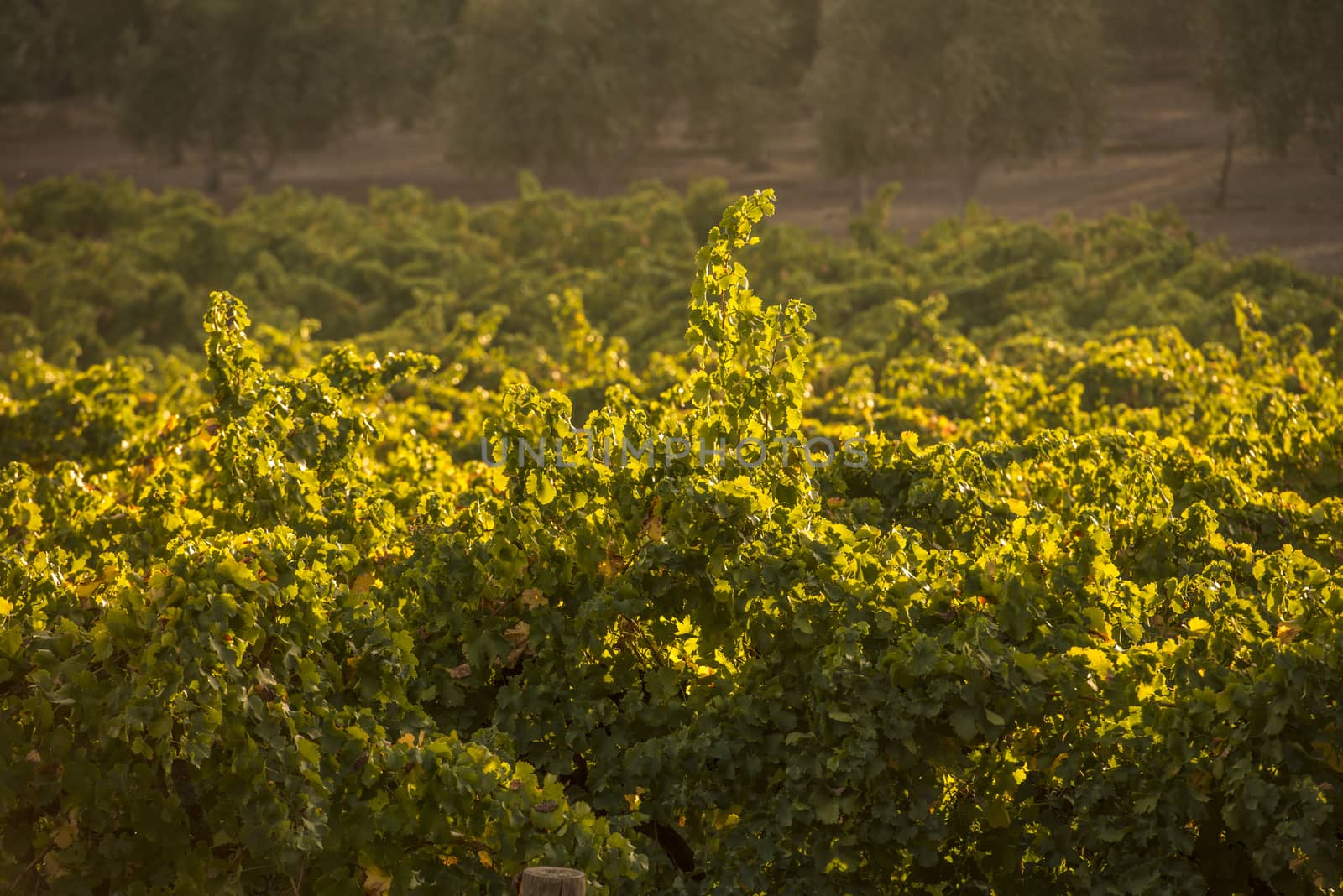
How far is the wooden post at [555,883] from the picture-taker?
12.9 ft

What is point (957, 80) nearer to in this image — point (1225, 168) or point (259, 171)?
point (1225, 168)

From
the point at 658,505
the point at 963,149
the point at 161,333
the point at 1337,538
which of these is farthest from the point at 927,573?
the point at 963,149

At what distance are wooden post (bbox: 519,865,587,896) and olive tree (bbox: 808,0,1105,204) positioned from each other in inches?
1343

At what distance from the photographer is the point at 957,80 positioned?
36.5m

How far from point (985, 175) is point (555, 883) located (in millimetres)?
41681

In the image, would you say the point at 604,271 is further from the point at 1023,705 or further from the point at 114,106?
the point at 114,106

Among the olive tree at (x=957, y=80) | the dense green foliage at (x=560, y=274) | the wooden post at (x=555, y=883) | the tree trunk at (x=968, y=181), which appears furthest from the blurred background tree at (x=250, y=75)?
the wooden post at (x=555, y=883)

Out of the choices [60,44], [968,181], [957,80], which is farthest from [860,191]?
[60,44]

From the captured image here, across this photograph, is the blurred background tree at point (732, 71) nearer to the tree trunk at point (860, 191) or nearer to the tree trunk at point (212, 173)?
the tree trunk at point (860, 191)

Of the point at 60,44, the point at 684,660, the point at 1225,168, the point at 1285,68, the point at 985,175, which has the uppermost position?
the point at 60,44

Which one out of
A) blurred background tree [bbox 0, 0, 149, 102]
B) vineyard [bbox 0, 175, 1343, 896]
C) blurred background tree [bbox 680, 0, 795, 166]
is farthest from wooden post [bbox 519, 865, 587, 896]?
blurred background tree [bbox 0, 0, 149, 102]

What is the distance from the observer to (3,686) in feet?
16.2

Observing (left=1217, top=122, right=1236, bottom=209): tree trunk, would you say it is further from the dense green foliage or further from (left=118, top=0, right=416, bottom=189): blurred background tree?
(left=118, top=0, right=416, bottom=189): blurred background tree

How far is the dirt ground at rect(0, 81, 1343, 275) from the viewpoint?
35.1 meters
